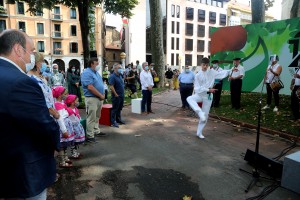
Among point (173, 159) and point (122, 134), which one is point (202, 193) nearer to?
point (173, 159)

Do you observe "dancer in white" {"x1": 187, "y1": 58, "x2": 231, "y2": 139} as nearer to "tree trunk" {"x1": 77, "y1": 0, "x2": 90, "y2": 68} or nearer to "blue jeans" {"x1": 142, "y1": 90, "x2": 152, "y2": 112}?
"blue jeans" {"x1": 142, "y1": 90, "x2": 152, "y2": 112}

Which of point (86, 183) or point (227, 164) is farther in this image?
point (227, 164)

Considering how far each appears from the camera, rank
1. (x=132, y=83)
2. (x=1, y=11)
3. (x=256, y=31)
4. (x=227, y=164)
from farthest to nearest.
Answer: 1. (x=1, y=11)
2. (x=132, y=83)
3. (x=256, y=31)
4. (x=227, y=164)

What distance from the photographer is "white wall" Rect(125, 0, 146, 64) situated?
48.8 m

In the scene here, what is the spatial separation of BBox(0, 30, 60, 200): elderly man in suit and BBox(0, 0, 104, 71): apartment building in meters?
44.8

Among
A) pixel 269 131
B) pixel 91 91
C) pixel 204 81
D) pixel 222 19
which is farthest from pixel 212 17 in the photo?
pixel 91 91

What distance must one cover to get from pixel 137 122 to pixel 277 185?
533 cm

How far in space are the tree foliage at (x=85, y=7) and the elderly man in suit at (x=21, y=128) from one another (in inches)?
502

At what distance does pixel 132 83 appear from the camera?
551 inches

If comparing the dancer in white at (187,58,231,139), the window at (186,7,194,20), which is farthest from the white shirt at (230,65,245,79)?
the window at (186,7,194,20)

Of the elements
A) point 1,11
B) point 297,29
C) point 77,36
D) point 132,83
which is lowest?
point 132,83

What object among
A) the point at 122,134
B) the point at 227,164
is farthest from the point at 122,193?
the point at 122,134

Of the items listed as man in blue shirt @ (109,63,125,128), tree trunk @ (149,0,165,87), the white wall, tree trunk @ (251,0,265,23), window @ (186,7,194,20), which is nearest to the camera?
man in blue shirt @ (109,63,125,128)

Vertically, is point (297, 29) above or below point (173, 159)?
above
